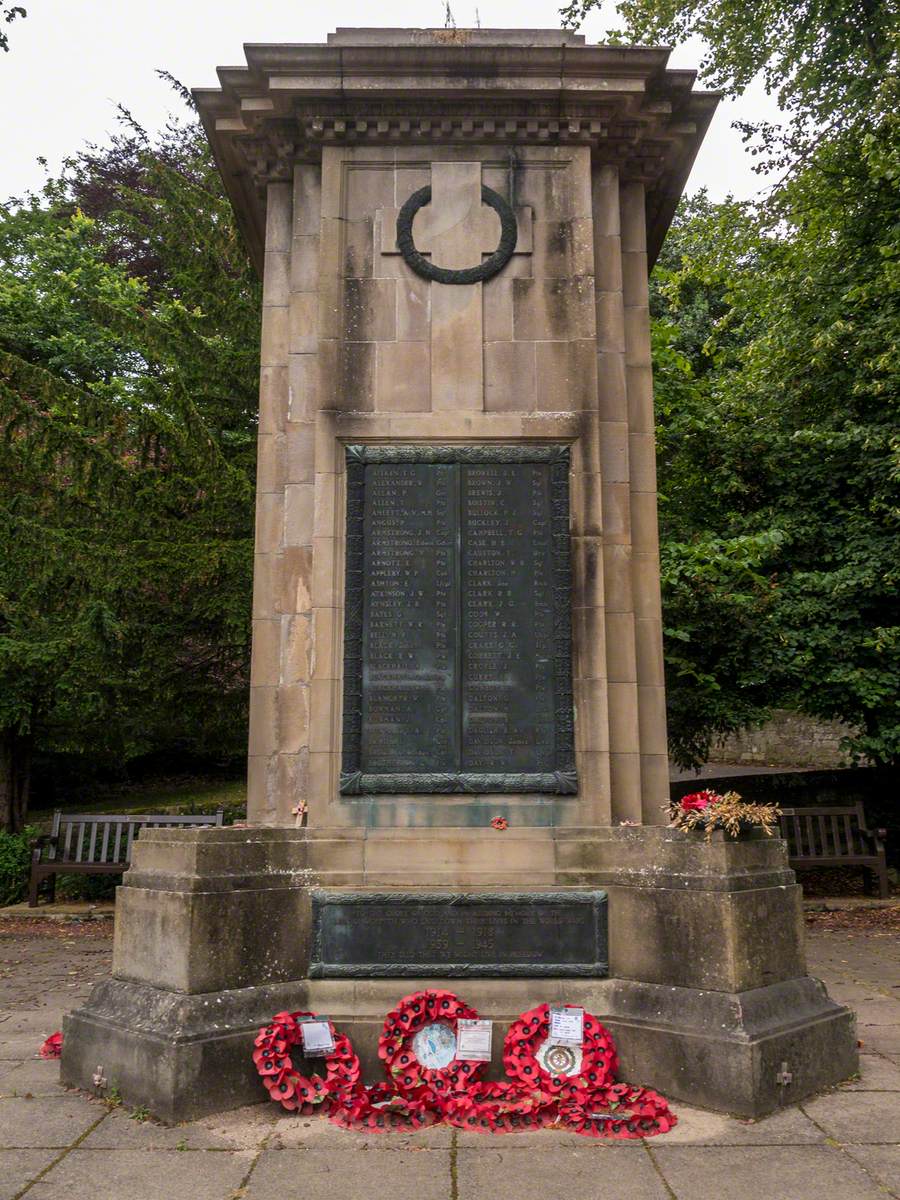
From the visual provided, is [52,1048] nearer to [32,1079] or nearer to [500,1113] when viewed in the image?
[32,1079]

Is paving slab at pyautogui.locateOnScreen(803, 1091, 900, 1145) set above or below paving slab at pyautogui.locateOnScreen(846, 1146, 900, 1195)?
below

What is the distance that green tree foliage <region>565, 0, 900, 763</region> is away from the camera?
50.7ft

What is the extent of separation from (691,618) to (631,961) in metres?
9.37

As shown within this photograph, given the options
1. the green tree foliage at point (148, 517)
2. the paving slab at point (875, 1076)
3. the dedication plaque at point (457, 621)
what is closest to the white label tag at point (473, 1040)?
the dedication plaque at point (457, 621)

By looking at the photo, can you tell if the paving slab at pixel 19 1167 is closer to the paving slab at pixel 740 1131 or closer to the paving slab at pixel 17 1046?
the paving slab at pixel 17 1046

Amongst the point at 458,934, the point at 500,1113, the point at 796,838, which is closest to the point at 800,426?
the point at 796,838

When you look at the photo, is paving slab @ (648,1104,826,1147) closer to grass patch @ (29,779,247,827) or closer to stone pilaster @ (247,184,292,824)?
stone pilaster @ (247,184,292,824)

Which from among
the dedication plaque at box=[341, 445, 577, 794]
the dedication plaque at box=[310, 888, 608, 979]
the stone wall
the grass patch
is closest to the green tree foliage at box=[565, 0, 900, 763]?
the dedication plaque at box=[341, 445, 577, 794]

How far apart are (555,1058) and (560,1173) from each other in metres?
1.10

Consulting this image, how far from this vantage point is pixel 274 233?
26.4ft

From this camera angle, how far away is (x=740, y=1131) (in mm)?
5312

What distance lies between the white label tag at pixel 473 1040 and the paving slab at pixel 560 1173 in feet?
2.14

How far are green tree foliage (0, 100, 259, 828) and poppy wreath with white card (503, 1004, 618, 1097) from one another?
26.2 feet

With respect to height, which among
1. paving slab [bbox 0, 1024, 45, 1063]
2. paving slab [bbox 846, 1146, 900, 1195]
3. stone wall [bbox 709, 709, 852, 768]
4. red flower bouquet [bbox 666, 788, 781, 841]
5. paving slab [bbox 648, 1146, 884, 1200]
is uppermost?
stone wall [bbox 709, 709, 852, 768]
